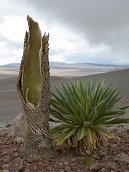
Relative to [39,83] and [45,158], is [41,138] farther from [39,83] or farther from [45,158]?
[39,83]

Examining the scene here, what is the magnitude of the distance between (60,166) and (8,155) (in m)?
1.01

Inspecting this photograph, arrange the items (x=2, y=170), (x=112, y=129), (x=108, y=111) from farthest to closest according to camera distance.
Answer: (x=112, y=129)
(x=108, y=111)
(x=2, y=170)

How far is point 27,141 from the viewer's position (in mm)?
6145

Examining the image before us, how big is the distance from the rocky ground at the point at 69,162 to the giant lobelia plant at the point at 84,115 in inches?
8.8

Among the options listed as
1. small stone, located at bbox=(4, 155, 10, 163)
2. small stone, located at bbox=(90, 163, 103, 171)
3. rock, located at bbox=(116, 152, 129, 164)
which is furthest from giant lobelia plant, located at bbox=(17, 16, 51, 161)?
rock, located at bbox=(116, 152, 129, 164)

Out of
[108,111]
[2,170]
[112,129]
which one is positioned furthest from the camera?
[112,129]

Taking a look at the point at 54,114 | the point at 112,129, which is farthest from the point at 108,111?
the point at 112,129

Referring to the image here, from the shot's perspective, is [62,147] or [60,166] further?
[62,147]

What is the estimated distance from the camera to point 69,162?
6.17m

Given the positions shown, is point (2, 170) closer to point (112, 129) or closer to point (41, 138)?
point (41, 138)

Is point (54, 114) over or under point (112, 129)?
over

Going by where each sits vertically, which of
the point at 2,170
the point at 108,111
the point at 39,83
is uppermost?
the point at 39,83

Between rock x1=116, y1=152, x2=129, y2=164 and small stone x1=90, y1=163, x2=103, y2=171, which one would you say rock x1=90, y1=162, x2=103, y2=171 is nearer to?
small stone x1=90, y1=163, x2=103, y2=171

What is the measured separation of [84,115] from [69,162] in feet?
2.51
